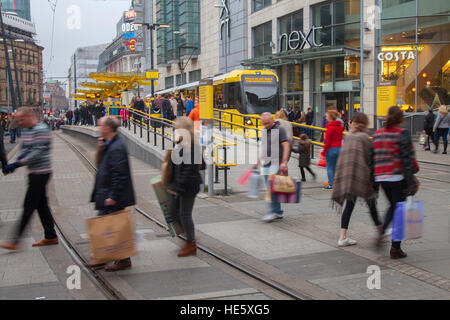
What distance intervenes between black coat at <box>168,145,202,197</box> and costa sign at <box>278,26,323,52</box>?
2612 cm

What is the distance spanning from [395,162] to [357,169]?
1.68 ft

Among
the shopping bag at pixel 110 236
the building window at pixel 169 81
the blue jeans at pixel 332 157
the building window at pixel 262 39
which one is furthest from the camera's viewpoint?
the building window at pixel 169 81

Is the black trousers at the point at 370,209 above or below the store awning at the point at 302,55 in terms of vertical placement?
below

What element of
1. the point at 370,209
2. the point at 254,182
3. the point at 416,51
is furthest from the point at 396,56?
the point at 370,209

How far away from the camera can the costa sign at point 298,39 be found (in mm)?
30891

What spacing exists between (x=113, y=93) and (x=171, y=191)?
107ft

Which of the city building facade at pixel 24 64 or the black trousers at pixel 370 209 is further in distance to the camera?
the city building facade at pixel 24 64

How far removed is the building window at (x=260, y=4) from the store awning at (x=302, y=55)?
16.3 ft

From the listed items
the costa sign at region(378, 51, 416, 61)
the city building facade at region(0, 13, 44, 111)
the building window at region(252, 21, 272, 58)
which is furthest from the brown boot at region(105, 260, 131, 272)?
the city building facade at region(0, 13, 44, 111)

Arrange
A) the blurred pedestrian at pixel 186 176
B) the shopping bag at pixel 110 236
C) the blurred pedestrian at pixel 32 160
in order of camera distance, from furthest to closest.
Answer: the blurred pedestrian at pixel 32 160, the blurred pedestrian at pixel 186 176, the shopping bag at pixel 110 236

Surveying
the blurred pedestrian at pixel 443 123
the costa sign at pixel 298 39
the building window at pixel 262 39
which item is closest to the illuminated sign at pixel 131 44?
the building window at pixel 262 39

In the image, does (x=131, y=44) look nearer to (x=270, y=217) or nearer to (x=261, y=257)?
(x=270, y=217)

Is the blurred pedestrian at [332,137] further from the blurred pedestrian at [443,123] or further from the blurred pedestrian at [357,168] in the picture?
the blurred pedestrian at [443,123]

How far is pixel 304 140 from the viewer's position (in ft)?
37.4
